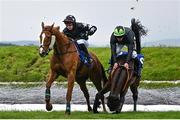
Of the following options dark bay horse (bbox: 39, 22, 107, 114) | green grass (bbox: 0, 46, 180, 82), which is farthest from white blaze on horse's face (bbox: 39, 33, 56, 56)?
green grass (bbox: 0, 46, 180, 82)

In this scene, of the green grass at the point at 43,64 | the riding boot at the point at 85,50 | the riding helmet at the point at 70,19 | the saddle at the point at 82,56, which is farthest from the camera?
the green grass at the point at 43,64

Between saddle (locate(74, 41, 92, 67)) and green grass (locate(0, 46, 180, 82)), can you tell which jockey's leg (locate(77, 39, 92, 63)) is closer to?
saddle (locate(74, 41, 92, 67))

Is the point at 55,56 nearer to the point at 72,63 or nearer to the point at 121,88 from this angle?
the point at 72,63

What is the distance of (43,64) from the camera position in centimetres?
3856

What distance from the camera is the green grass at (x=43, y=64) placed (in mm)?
35500

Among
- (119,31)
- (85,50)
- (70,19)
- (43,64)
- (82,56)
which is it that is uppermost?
(70,19)

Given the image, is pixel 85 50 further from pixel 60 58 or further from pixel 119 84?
pixel 119 84

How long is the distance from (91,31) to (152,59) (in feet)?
64.0

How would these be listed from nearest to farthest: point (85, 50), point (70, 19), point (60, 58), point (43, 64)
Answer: point (60, 58), point (70, 19), point (85, 50), point (43, 64)

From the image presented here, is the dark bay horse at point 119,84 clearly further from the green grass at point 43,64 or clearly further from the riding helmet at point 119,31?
the green grass at point 43,64

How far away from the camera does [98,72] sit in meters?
19.7

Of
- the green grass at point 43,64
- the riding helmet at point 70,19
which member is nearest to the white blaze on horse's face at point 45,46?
the riding helmet at point 70,19

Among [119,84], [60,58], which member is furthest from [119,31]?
[60,58]

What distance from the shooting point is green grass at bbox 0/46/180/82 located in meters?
35.5
